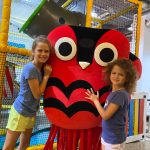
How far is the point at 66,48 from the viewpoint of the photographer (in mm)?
1316

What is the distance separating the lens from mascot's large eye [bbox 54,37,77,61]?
131cm

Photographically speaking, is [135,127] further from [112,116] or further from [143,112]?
[112,116]

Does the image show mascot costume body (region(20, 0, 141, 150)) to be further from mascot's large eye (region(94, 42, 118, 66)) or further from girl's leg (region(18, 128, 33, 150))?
girl's leg (region(18, 128, 33, 150))

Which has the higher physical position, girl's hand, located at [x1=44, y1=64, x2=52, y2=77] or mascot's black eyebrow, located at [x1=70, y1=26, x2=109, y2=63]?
mascot's black eyebrow, located at [x1=70, y1=26, x2=109, y2=63]

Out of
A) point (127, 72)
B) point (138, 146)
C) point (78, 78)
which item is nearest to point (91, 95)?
point (78, 78)

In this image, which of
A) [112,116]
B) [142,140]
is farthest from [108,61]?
[142,140]

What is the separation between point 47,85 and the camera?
4.43 feet

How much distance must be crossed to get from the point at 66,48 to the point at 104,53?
223 mm

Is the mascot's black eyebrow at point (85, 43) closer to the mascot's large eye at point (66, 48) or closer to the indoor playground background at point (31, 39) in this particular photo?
the mascot's large eye at point (66, 48)

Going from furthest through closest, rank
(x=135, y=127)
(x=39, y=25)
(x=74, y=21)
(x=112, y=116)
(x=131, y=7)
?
(x=135, y=127) → (x=131, y=7) → (x=74, y=21) → (x=39, y=25) → (x=112, y=116)

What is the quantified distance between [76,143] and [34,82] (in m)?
0.44

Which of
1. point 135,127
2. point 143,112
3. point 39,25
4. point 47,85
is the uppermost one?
point 39,25

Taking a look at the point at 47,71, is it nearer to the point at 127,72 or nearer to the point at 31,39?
the point at 127,72

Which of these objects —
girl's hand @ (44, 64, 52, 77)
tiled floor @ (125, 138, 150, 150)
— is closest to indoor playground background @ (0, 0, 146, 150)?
tiled floor @ (125, 138, 150, 150)
